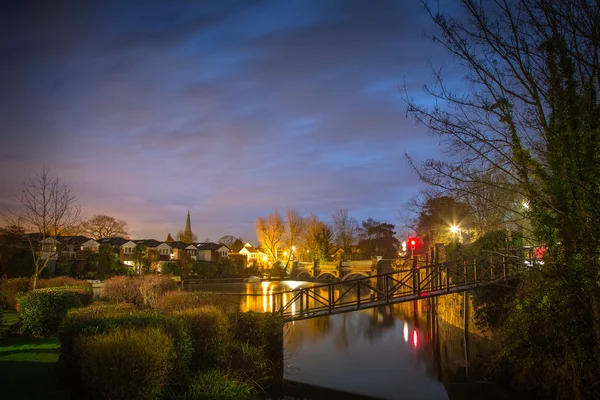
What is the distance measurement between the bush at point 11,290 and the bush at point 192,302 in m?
9.96

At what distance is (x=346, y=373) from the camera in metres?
16.5

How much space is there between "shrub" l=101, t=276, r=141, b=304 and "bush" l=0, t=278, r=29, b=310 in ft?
15.1

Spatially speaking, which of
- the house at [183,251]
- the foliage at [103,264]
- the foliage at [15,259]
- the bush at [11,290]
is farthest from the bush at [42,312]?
the house at [183,251]

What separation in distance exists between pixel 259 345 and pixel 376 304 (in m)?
4.69

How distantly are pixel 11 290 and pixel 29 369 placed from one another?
14.0 m

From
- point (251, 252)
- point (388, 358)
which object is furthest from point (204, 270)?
point (251, 252)

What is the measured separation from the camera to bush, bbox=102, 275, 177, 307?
58.9ft

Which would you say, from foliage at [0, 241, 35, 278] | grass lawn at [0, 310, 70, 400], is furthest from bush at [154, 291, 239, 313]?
foliage at [0, 241, 35, 278]

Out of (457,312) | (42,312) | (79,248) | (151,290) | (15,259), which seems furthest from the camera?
(79,248)

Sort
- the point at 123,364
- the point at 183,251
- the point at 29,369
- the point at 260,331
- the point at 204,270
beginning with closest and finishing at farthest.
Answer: the point at 123,364 → the point at 29,369 → the point at 260,331 → the point at 204,270 → the point at 183,251

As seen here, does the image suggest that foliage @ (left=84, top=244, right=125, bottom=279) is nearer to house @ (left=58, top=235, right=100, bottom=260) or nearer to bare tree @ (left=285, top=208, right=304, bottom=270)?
house @ (left=58, top=235, right=100, bottom=260)

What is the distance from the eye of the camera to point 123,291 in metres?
19.1

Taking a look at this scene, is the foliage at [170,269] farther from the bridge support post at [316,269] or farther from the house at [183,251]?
the house at [183,251]

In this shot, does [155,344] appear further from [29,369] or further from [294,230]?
[294,230]
